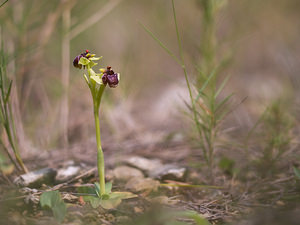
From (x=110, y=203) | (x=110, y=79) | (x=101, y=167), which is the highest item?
(x=110, y=79)

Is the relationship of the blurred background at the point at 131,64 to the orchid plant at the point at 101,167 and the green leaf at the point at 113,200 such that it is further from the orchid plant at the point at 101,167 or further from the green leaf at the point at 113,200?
the green leaf at the point at 113,200

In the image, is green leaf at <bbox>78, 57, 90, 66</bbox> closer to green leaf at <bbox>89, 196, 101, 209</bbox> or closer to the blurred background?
the blurred background

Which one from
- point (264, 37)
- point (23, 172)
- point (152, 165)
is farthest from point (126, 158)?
point (264, 37)

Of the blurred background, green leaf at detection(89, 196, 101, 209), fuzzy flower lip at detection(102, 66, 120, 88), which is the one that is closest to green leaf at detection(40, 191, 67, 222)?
green leaf at detection(89, 196, 101, 209)

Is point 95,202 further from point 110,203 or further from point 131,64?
point 131,64

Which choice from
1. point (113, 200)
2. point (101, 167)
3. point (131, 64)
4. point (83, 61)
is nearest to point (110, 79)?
point (83, 61)

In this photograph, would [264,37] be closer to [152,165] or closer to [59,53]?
[59,53]

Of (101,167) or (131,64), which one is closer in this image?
(101,167)
